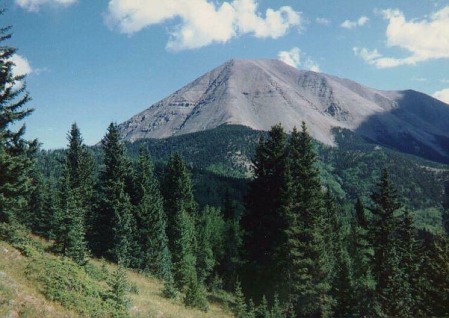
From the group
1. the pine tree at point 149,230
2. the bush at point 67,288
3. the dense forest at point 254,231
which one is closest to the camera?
the bush at point 67,288

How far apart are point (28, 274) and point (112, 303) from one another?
4070 mm

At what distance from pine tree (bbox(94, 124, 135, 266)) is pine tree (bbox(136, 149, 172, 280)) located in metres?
2.04

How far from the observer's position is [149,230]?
49531 millimetres

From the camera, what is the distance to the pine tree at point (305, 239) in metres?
33.4

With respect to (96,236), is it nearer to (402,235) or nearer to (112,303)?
(112,303)

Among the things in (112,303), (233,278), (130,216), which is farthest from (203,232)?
(112,303)

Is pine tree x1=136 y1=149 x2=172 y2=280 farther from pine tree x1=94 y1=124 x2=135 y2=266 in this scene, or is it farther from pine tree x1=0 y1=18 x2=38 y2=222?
pine tree x1=0 y1=18 x2=38 y2=222

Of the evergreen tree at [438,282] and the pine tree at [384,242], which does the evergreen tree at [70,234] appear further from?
the evergreen tree at [438,282]

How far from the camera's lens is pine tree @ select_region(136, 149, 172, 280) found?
49000 millimetres

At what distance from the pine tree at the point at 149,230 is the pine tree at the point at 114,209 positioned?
2.04 m

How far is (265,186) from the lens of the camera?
116 ft

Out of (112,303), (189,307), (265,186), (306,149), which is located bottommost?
(189,307)

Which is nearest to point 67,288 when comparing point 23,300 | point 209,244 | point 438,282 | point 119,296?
point 119,296

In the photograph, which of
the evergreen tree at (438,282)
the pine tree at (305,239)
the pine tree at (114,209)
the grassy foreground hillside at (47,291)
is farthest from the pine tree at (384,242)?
the pine tree at (114,209)
